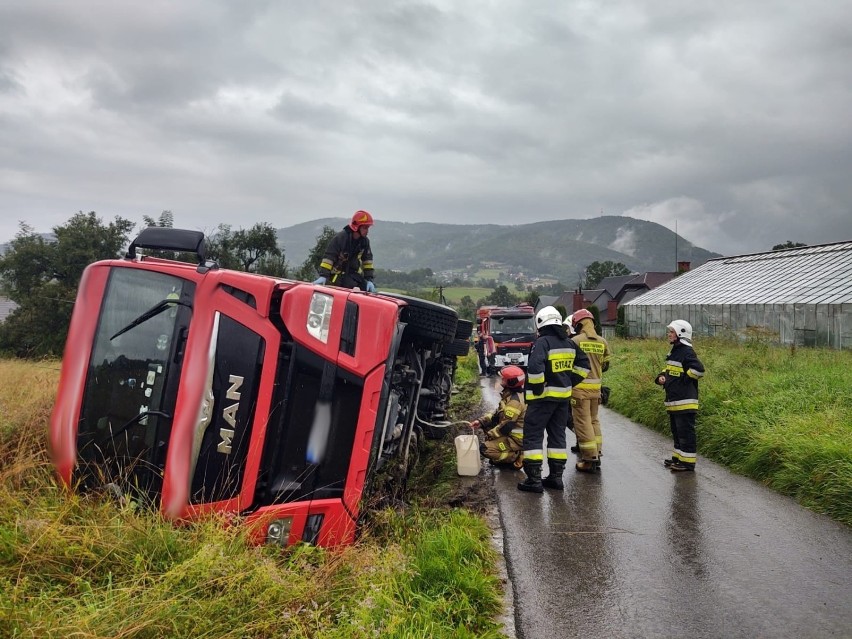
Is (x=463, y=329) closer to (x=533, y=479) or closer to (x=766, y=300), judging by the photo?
(x=533, y=479)

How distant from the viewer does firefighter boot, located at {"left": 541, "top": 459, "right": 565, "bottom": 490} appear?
Result: 583 centimetres

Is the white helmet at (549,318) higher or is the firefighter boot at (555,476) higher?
the white helmet at (549,318)

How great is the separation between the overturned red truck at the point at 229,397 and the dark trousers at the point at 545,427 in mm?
2501

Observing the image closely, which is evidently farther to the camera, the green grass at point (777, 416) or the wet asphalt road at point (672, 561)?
the green grass at point (777, 416)

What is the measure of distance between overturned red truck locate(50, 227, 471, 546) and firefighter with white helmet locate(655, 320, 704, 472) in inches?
166

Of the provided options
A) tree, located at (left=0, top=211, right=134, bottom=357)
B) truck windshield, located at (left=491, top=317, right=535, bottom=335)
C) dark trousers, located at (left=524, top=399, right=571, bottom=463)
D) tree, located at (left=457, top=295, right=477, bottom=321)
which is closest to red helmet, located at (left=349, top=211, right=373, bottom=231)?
dark trousers, located at (left=524, top=399, right=571, bottom=463)

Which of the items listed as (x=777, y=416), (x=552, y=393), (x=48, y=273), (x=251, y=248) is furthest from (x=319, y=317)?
(x=48, y=273)

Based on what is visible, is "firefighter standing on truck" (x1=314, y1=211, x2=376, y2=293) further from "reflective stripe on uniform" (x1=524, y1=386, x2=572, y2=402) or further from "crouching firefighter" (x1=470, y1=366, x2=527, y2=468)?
"reflective stripe on uniform" (x1=524, y1=386, x2=572, y2=402)

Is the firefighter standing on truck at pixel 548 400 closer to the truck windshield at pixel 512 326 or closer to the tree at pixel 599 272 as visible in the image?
the truck windshield at pixel 512 326

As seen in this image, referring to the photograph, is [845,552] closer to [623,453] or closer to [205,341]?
[623,453]

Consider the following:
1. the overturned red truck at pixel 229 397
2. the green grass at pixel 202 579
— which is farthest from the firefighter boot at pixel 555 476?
the overturned red truck at pixel 229 397

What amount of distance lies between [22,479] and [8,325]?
71.7 ft

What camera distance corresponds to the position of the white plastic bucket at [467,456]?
6.07 m

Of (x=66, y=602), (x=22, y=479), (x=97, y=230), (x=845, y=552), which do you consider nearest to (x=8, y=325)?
(x=97, y=230)
